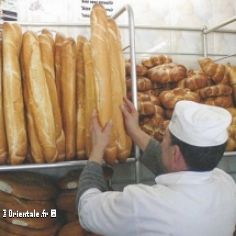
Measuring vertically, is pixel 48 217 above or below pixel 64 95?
below

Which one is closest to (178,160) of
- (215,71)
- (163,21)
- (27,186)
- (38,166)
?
(38,166)

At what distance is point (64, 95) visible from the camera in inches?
48.0

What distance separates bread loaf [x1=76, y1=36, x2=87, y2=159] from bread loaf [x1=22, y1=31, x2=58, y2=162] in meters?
0.09

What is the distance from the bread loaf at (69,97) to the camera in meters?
1.21

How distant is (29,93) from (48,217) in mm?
410

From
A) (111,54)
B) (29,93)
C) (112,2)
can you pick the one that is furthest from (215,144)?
→ (112,2)

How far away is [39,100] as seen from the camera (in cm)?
114

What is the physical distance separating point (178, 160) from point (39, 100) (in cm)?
45

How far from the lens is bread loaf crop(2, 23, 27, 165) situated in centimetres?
112

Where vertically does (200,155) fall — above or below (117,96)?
below

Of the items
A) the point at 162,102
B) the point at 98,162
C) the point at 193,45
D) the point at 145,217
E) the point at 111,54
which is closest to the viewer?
the point at 145,217

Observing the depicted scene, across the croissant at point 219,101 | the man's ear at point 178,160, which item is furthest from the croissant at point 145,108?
the man's ear at point 178,160

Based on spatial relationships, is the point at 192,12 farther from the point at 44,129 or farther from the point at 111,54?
the point at 44,129

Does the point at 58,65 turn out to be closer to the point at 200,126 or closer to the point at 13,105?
the point at 13,105
